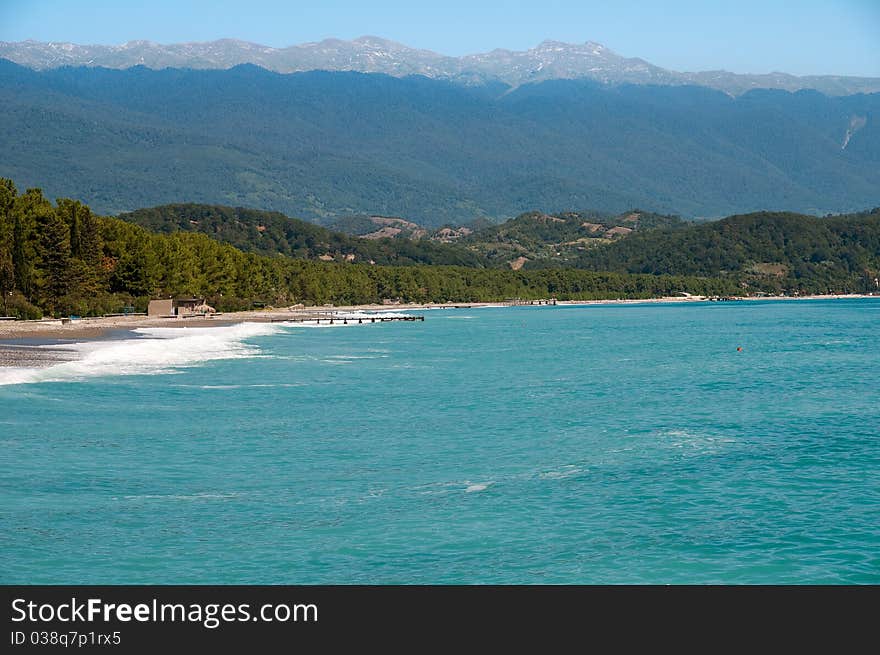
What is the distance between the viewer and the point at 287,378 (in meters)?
63.4

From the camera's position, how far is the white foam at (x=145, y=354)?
2272 inches

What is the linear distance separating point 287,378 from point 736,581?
44532mm

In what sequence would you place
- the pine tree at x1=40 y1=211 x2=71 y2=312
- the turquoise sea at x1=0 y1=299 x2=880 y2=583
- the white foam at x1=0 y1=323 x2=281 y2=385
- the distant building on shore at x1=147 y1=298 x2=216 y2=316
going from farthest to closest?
the distant building on shore at x1=147 y1=298 x2=216 y2=316
the pine tree at x1=40 y1=211 x2=71 y2=312
the white foam at x1=0 y1=323 x2=281 y2=385
the turquoise sea at x1=0 y1=299 x2=880 y2=583

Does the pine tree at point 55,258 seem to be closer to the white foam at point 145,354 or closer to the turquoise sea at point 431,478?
the white foam at point 145,354

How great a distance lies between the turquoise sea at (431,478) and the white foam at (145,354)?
0.62 m

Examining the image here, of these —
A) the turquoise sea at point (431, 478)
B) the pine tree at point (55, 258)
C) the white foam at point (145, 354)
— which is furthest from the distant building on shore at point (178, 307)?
the turquoise sea at point (431, 478)

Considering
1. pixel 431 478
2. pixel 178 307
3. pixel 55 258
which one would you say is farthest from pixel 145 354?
pixel 178 307

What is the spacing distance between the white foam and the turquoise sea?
623mm

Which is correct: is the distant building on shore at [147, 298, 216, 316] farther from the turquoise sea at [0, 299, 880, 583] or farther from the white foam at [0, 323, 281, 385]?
the turquoise sea at [0, 299, 880, 583]

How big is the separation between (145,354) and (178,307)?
85.2 m

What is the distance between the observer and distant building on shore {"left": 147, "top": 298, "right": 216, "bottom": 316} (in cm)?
15170

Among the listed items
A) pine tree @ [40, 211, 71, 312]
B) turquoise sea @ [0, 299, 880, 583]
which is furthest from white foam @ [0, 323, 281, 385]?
pine tree @ [40, 211, 71, 312]
